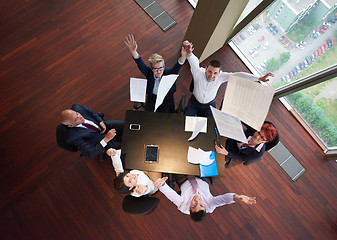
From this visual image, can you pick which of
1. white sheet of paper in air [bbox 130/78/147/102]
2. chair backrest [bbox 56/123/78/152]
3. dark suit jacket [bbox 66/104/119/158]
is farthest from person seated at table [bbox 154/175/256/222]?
chair backrest [bbox 56/123/78/152]

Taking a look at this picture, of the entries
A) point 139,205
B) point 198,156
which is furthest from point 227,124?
point 139,205

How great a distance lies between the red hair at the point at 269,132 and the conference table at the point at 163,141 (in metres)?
0.43

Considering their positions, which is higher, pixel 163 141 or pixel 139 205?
pixel 163 141

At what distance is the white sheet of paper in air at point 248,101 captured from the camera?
172 centimetres

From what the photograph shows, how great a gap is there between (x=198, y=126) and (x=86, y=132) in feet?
4.00

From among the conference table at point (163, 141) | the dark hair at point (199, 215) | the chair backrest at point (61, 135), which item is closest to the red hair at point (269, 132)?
the conference table at point (163, 141)

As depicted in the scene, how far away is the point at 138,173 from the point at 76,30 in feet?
9.60

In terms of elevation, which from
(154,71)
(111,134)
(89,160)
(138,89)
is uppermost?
(154,71)

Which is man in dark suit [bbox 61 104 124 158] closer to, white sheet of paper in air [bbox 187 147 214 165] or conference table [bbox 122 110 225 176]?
conference table [bbox 122 110 225 176]

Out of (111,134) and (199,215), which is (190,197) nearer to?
(199,215)

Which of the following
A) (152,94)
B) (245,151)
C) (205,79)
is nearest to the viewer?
(245,151)

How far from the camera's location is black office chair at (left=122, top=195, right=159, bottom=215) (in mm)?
1914

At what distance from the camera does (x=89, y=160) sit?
2986mm

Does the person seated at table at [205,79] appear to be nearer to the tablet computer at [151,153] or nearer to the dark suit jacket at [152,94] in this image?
the dark suit jacket at [152,94]
